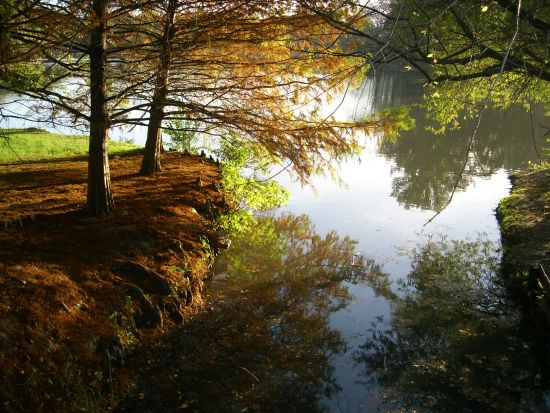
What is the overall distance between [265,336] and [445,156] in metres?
18.6

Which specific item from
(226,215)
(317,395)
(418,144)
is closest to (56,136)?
(226,215)

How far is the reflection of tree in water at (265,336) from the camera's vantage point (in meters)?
4.87

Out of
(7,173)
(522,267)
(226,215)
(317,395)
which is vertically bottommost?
(317,395)

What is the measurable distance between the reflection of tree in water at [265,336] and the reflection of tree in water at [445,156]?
601 cm

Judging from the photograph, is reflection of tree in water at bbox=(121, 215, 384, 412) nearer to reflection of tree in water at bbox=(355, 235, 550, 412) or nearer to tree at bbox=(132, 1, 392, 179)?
reflection of tree in water at bbox=(355, 235, 550, 412)

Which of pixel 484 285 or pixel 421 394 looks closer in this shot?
pixel 421 394

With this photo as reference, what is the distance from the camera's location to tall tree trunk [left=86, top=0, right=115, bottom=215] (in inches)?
255

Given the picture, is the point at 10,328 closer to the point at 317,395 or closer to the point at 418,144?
the point at 317,395

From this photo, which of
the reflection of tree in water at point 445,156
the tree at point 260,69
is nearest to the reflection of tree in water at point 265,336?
the tree at point 260,69

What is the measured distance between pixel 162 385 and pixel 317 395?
73.8 inches

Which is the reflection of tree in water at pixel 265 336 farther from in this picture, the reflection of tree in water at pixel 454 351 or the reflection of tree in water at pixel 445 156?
the reflection of tree in water at pixel 445 156

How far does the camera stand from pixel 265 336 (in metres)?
6.10

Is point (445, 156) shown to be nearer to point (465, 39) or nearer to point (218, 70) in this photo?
point (465, 39)

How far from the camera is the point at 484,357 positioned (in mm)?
5996
